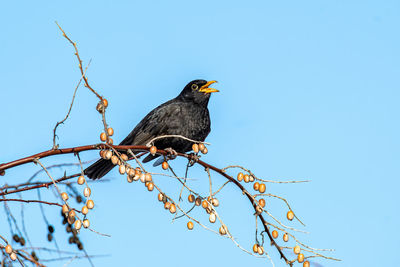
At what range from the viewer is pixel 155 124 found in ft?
18.6

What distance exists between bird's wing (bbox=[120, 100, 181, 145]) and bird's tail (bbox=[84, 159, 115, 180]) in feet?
1.47

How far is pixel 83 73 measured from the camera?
8.63 ft

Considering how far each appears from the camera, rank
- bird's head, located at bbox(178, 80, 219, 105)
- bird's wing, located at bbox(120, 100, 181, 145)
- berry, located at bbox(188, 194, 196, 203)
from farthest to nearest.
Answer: bird's head, located at bbox(178, 80, 219, 105) → bird's wing, located at bbox(120, 100, 181, 145) → berry, located at bbox(188, 194, 196, 203)

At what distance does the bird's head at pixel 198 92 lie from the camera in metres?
6.15

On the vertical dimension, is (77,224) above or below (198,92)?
below

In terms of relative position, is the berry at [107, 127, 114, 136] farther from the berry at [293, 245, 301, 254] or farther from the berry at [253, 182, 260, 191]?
the berry at [293, 245, 301, 254]

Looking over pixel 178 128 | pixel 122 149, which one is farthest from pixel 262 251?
pixel 178 128

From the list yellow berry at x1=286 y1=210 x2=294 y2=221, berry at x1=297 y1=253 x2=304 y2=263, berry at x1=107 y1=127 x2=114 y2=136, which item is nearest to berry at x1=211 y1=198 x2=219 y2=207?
yellow berry at x1=286 y1=210 x2=294 y2=221

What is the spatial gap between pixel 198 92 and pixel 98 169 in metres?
1.61

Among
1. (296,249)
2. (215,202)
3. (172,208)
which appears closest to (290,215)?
(296,249)

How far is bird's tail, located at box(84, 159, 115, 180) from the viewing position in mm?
5273

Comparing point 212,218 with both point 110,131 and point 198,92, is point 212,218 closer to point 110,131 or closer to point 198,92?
point 110,131

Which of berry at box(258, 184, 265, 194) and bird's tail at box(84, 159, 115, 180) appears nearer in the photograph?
berry at box(258, 184, 265, 194)

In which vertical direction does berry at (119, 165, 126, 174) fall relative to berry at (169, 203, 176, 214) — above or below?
above
